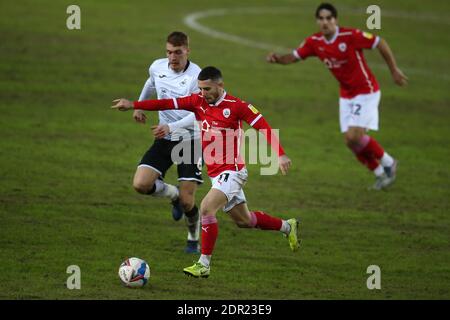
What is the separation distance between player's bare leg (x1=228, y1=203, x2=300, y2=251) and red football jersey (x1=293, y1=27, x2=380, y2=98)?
16.5ft

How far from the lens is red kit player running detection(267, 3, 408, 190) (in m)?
17.1

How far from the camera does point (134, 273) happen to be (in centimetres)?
1165

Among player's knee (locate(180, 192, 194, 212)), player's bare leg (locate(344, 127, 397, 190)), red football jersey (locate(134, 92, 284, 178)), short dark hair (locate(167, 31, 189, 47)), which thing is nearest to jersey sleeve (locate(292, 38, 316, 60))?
player's bare leg (locate(344, 127, 397, 190))

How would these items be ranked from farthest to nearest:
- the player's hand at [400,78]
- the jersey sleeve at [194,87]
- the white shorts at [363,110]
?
1. the white shorts at [363,110]
2. the player's hand at [400,78]
3. the jersey sleeve at [194,87]

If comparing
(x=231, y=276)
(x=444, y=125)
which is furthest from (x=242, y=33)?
(x=231, y=276)

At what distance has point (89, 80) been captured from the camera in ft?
85.5

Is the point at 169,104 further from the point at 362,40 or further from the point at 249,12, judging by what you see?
the point at 249,12

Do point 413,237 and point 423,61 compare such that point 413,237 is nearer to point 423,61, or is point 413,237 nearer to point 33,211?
point 33,211

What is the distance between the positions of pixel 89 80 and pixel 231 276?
14462mm

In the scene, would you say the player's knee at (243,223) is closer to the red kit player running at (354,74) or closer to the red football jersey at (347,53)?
the red kit player running at (354,74)

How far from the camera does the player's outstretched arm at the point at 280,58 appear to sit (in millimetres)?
16453

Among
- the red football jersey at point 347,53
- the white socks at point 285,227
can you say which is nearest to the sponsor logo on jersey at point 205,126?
the white socks at point 285,227

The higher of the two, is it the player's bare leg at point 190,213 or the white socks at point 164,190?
the white socks at point 164,190

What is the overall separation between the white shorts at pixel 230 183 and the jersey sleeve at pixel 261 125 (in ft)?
2.00
